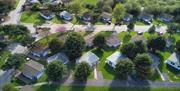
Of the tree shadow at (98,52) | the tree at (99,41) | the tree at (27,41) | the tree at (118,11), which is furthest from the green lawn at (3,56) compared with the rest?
the tree at (118,11)

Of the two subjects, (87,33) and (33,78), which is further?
(87,33)

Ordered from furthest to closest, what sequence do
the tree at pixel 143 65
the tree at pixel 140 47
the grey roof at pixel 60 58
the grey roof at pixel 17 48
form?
the grey roof at pixel 17 48
the tree at pixel 140 47
the grey roof at pixel 60 58
the tree at pixel 143 65

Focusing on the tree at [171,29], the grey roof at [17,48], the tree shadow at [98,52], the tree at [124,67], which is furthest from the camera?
the tree at [171,29]

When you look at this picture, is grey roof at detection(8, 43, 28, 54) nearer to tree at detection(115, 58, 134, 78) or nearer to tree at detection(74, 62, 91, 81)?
tree at detection(74, 62, 91, 81)

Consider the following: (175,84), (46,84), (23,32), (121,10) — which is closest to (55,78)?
(46,84)

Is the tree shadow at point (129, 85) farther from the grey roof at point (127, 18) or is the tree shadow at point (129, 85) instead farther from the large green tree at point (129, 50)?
the grey roof at point (127, 18)

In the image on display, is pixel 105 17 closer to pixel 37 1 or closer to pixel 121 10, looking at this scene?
pixel 121 10

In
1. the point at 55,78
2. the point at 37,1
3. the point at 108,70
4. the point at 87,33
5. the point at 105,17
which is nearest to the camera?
the point at 55,78
